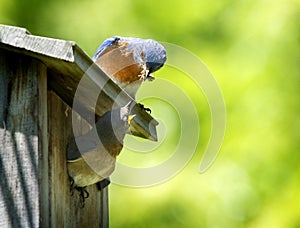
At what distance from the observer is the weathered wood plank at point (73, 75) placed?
322 centimetres

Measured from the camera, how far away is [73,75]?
3.43 metres

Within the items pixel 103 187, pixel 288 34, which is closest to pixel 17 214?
pixel 103 187

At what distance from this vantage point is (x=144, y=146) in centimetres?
517

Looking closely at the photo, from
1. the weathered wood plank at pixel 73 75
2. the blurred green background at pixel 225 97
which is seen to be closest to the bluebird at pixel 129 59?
the blurred green background at pixel 225 97

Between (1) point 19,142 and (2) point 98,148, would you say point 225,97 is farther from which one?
(1) point 19,142

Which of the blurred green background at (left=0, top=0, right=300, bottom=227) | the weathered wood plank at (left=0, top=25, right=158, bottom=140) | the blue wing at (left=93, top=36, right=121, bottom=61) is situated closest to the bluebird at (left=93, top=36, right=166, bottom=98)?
the blue wing at (left=93, top=36, right=121, bottom=61)

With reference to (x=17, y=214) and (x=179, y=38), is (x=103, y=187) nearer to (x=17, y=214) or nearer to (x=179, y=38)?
(x=17, y=214)

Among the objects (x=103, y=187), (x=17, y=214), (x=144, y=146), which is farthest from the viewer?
(x=144, y=146)

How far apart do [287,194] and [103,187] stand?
6.83ft

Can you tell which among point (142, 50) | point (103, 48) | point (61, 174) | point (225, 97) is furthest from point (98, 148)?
point (225, 97)

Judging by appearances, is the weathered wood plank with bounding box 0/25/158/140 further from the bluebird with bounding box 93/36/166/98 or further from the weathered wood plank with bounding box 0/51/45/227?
the bluebird with bounding box 93/36/166/98

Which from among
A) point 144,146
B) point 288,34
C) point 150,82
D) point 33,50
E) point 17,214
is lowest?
point 17,214

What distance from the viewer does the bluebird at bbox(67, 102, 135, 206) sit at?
144 inches

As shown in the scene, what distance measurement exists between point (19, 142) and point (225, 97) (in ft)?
9.69
